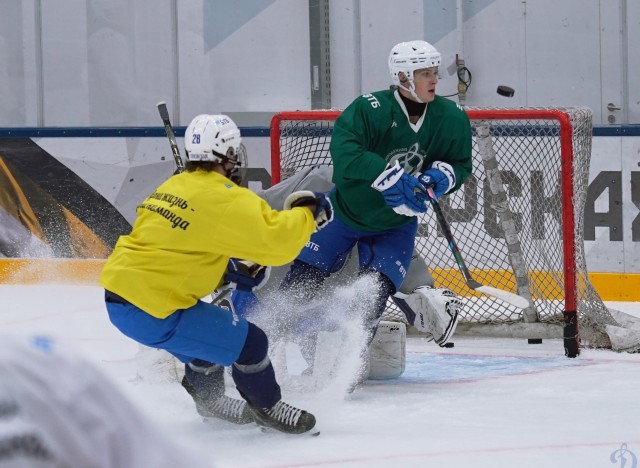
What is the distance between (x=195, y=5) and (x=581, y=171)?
3206mm

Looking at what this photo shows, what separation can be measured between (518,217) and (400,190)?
152cm

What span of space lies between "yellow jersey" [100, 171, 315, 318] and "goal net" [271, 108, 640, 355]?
66.2 inches

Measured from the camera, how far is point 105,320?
17.0ft

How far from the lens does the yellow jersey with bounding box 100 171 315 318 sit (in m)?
2.70

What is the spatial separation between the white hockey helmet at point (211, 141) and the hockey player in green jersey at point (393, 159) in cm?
68

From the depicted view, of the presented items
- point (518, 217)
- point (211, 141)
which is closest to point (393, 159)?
point (211, 141)

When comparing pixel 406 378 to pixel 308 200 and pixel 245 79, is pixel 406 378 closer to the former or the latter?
pixel 308 200

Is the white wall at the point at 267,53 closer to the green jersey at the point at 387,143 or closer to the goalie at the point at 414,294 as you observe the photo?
the goalie at the point at 414,294

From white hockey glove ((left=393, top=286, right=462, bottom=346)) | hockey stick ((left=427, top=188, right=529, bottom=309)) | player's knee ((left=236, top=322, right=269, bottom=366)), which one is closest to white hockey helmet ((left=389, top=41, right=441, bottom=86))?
hockey stick ((left=427, top=188, right=529, bottom=309))

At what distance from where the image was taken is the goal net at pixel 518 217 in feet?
13.9

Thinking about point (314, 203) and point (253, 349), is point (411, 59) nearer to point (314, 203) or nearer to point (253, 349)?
point (314, 203)

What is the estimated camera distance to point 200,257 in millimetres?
2750

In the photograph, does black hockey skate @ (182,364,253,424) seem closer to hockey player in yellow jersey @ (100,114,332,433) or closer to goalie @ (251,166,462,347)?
hockey player in yellow jersey @ (100,114,332,433)

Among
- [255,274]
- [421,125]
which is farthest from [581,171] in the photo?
[255,274]
